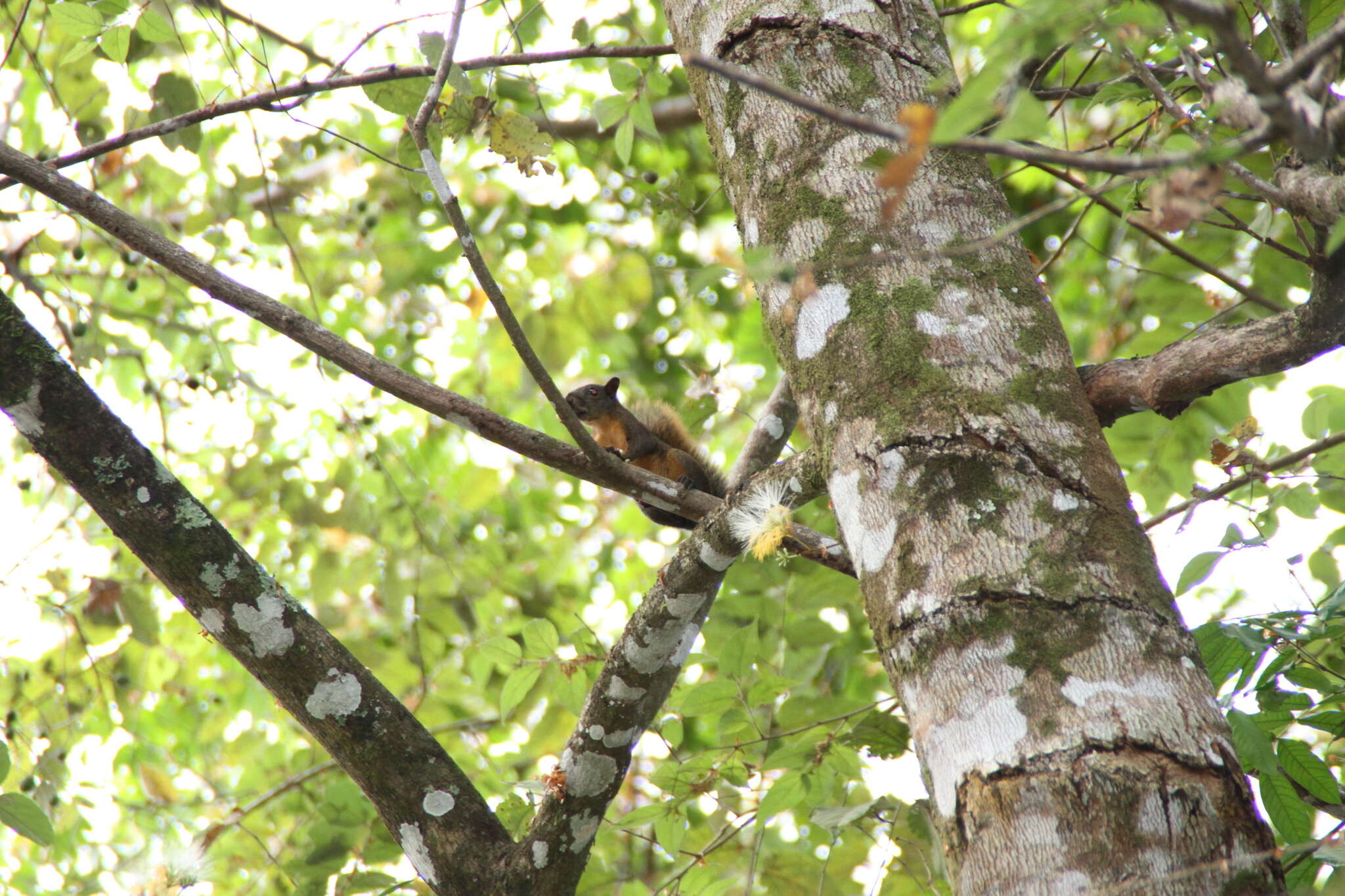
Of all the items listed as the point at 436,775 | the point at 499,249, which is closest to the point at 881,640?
the point at 436,775

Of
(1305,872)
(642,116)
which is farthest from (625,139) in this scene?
(1305,872)

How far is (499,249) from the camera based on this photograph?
18.8ft

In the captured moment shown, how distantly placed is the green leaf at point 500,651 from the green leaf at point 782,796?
759 mm

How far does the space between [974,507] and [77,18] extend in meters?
2.48

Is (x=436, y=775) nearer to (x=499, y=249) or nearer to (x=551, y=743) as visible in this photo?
(x=551, y=743)

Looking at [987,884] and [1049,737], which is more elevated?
[1049,737]

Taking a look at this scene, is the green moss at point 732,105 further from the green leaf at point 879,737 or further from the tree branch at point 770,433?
the green leaf at point 879,737

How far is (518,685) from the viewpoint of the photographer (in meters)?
2.62

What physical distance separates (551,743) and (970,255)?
3019mm

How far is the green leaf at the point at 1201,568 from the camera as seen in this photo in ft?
5.98

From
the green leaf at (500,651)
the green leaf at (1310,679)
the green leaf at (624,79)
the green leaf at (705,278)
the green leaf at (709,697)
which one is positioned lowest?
the green leaf at (1310,679)

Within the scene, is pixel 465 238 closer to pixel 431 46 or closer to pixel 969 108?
pixel 431 46

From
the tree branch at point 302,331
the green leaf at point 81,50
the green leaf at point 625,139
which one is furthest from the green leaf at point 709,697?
the green leaf at point 81,50

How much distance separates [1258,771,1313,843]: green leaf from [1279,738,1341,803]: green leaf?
0.04 metres
